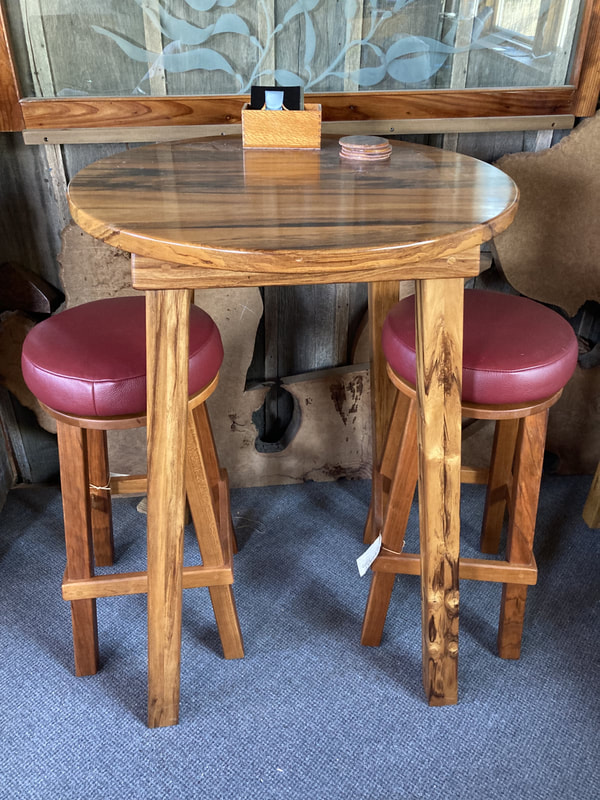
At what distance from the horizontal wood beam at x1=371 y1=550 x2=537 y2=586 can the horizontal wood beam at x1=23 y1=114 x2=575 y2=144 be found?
115 centimetres

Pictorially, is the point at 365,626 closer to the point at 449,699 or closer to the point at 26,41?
the point at 449,699

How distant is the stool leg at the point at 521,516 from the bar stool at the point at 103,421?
0.66 m

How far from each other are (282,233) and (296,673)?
110 cm

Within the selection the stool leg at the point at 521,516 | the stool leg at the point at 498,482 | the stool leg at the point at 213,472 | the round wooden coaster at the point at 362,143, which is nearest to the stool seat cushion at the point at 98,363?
the stool leg at the point at 213,472

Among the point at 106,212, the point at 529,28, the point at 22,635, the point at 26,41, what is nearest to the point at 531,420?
the point at 106,212

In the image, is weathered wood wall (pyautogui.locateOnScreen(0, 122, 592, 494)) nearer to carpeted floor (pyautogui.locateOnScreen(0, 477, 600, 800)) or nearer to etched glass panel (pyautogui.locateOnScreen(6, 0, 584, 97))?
etched glass panel (pyautogui.locateOnScreen(6, 0, 584, 97))

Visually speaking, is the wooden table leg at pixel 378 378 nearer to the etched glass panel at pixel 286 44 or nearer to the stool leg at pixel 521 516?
the stool leg at pixel 521 516

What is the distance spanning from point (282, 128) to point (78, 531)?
3.41 ft

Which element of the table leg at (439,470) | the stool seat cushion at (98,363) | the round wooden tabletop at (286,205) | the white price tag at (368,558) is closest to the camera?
the round wooden tabletop at (286,205)

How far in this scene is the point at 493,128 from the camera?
189 cm

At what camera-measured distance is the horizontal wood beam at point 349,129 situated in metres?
1.76

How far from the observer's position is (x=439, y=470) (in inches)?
53.2

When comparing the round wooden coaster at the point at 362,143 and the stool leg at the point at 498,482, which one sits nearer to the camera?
the round wooden coaster at the point at 362,143

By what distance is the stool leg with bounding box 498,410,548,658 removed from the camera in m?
1.50
